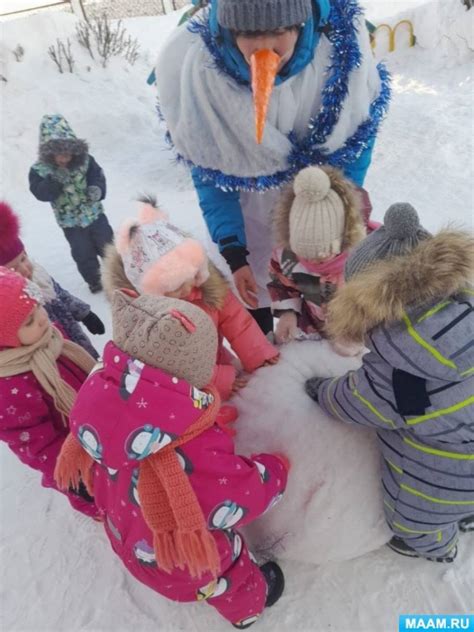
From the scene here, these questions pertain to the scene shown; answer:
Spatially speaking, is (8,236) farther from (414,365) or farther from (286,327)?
(414,365)

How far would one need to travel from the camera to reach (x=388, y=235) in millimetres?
1184

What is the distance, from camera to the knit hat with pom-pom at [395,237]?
3.75 feet

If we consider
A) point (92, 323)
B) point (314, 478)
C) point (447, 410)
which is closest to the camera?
point (447, 410)

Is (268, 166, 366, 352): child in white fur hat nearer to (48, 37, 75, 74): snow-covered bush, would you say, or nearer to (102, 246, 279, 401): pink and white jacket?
(102, 246, 279, 401): pink and white jacket

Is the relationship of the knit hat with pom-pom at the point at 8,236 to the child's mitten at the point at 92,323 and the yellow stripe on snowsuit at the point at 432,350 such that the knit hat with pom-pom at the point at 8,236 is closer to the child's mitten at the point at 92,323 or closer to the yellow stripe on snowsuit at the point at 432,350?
the child's mitten at the point at 92,323

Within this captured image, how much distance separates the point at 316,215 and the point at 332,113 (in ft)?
1.14

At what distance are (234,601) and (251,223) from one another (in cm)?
140

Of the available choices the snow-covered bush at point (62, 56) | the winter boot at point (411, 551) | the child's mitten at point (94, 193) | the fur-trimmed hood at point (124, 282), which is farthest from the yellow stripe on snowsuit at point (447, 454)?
the snow-covered bush at point (62, 56)

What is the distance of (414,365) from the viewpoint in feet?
3.70

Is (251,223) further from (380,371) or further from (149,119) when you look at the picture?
(149,119)

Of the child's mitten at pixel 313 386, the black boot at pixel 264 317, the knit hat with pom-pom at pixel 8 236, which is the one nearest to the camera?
the child's mitten at pixel 313 386

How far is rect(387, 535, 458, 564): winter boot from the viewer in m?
1.59

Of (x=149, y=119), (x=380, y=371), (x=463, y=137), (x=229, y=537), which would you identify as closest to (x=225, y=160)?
(x=380, y=371)

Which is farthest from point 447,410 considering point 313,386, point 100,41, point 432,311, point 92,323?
point 100,41
